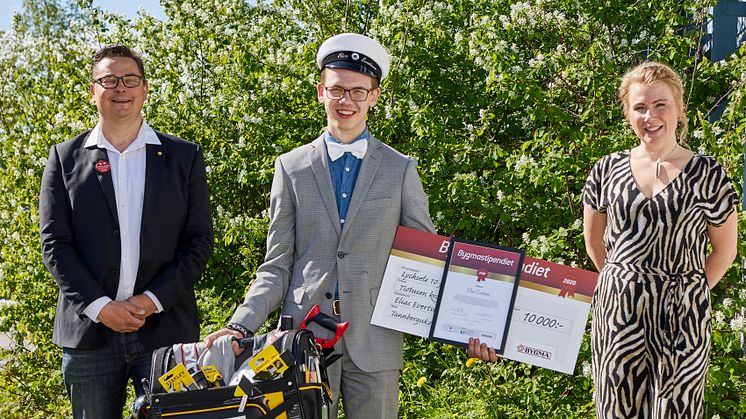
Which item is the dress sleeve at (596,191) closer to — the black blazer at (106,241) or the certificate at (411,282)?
the certificate at (411,282)

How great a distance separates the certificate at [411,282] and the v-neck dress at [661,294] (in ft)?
2.26

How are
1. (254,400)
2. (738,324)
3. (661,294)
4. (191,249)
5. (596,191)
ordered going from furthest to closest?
(738,324) < (191,249) < (596,191) < (661,294) < (254,400)

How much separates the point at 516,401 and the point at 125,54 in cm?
316

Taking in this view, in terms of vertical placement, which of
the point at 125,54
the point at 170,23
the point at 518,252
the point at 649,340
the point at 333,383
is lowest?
the point at 333,383

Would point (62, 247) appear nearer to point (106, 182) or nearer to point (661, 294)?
point (106, 182)

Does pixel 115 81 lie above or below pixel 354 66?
below

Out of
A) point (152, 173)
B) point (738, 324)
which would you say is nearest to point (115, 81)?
point (152, 173)

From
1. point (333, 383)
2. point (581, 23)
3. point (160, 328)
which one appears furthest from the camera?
point (581, 23)

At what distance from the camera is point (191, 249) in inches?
155

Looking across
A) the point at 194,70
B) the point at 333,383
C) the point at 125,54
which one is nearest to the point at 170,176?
the point at 125,54

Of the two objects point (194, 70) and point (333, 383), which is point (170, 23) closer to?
point (194, 70)

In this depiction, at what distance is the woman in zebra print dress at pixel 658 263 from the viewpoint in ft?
11.5

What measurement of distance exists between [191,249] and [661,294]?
1.92 metres

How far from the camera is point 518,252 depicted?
3.60 meters
